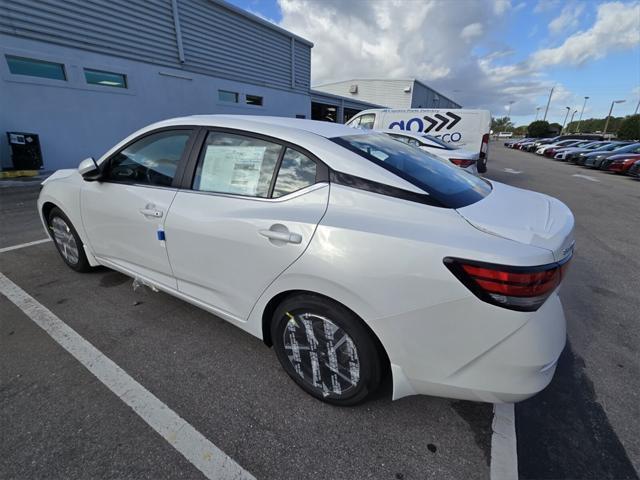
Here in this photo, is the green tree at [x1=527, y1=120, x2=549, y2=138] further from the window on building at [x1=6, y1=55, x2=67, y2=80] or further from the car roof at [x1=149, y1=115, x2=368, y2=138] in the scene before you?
the car roof at [x1=149, y1=115, x2=368, y2=138]

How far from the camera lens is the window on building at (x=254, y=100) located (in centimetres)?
1466

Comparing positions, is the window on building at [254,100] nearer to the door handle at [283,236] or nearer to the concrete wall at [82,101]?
the concrete wall at [82,101]

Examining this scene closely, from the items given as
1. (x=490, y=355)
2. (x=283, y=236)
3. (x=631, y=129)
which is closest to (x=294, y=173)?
(x=283, y=236)

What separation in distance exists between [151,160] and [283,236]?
1513 millimetres

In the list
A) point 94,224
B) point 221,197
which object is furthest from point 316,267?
point 94,224

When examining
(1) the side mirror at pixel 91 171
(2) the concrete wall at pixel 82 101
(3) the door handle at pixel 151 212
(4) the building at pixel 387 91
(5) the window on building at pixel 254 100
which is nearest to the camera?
(3) the door handle at pixel 151 212

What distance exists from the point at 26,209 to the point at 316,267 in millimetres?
6980

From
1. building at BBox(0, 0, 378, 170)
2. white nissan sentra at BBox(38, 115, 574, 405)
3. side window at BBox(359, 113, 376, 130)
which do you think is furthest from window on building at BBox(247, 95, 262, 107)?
white nissan sentra at BBox(38, 115, 574, 405)

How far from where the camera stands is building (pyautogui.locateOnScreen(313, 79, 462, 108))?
109 feet

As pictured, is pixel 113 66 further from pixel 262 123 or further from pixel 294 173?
pixel 294 173

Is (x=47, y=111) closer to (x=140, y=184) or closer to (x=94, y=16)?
(x=94, y=16)

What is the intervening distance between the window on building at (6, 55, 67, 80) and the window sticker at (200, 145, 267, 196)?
381 inches

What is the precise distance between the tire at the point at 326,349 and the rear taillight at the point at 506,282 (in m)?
0.57

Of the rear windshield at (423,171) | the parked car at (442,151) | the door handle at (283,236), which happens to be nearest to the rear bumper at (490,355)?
the rear windshield at (423,171)
